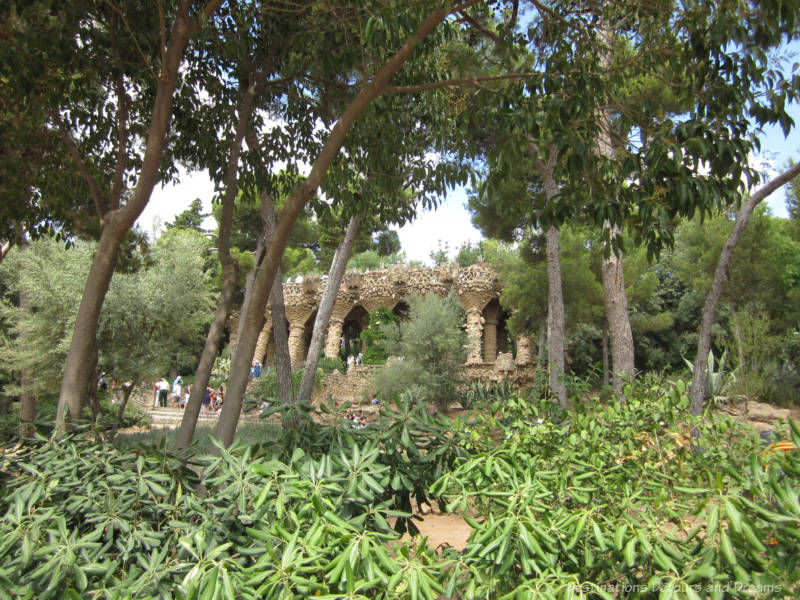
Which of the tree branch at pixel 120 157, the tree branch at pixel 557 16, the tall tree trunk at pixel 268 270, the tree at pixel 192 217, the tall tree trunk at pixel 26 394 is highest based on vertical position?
the tree at pixel 192 217

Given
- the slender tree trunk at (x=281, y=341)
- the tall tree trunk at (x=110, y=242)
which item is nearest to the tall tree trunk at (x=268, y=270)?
the tall tree trunk at (x=110, y=242)

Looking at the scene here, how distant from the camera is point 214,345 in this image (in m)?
3.81

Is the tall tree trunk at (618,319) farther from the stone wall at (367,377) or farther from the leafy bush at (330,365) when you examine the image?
the leafy bush at (330,365)

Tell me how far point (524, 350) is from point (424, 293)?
14.7 feet

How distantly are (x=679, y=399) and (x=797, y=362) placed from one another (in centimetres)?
1672

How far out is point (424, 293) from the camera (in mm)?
21828

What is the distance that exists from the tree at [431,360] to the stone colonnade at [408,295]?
6.94ft

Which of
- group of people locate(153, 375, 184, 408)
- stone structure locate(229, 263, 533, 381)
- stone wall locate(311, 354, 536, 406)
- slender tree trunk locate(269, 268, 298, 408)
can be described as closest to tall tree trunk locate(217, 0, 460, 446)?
slender tree trunk locate(269, 268, 298, 408)

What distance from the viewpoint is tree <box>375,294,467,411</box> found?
16.3 m

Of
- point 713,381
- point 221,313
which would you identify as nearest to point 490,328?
point 713,381

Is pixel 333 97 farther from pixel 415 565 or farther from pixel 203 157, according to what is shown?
pixel 415 565

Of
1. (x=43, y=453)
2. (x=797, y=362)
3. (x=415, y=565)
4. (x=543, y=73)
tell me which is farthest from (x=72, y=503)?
(x=797, y=362)

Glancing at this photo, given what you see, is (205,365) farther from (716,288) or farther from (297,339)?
(297,339)

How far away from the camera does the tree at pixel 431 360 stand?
16.3 metres
